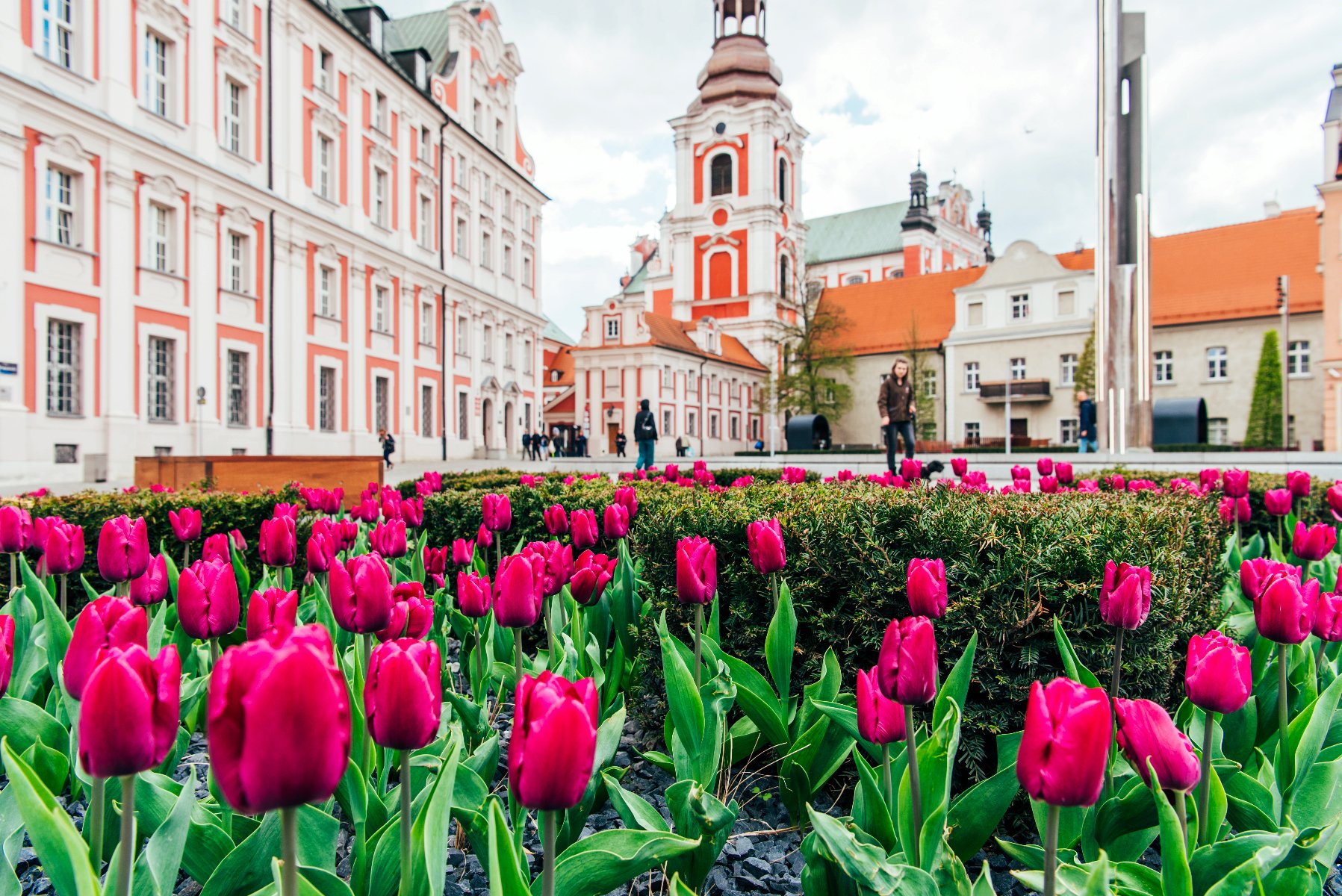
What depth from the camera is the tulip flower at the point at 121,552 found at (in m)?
2.55

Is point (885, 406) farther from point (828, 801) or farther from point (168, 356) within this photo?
point (168, 356)

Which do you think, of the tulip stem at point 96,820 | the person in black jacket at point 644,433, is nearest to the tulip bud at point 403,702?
the tulip stem at point 96,820

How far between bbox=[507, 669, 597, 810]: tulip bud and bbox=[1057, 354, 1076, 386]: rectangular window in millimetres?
45831

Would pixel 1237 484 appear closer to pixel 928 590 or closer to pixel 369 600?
pixel 928 590

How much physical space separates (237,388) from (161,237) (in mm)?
4575

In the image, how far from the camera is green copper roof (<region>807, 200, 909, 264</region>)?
80375 mm

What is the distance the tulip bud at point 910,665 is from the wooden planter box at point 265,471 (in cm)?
905

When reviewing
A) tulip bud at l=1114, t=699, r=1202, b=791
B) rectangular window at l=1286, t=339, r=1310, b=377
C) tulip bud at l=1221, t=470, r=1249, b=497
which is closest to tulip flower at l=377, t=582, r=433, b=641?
tulip bud at l=1114, t=699, r=1202, b=791

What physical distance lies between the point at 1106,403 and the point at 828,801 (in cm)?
1811

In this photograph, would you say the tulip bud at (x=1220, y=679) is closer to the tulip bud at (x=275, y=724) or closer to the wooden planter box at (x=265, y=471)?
the tulip bud at (x=275, y=724)

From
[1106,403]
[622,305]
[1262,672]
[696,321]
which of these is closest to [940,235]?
[696,321]

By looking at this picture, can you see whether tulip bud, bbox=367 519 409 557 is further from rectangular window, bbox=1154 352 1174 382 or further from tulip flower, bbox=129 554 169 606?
rectangular window, bbox=1154 352 1174 382

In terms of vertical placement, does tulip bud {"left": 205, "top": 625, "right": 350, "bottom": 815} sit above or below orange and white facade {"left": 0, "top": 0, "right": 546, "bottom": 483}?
below

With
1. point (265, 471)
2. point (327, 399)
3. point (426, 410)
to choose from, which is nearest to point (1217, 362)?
point (426, 410)
